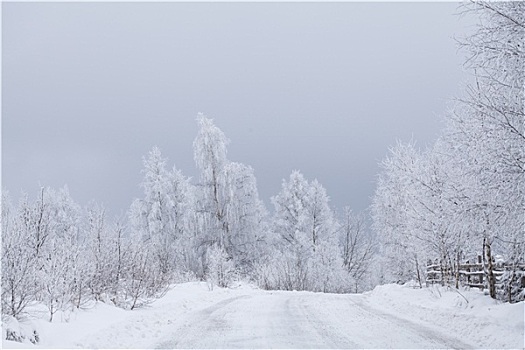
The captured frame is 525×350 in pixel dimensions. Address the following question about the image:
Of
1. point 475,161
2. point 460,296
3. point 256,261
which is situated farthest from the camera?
point 256,261

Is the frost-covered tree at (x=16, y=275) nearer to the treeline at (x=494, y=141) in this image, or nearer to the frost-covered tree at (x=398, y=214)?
the treeline at (x=494, y=141)

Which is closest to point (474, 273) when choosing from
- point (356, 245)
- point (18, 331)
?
point (18, 331)

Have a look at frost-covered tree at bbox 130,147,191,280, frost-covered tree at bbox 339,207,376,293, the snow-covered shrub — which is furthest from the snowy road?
frost-covered tree at bbox 339,207,376,293

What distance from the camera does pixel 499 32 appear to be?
10.2 m

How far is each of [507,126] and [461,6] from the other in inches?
100

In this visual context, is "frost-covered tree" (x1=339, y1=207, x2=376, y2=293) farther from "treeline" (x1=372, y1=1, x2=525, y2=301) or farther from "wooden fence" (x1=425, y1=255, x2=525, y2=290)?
"treeline" (x1=372, y1=1, x2=525, y2=301)

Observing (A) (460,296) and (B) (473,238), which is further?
(A) (460,296)

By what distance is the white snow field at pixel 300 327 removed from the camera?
997cm

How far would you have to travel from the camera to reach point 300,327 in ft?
40.4

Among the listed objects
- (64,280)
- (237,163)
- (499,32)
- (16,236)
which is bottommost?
(64,280)

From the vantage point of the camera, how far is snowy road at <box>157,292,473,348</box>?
32.6 feet

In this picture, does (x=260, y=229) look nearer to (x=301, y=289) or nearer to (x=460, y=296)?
(x=301, y=289)

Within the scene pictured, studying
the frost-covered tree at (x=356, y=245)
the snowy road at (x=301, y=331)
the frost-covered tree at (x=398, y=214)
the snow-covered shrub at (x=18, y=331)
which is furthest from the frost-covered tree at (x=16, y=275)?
the frost-covered tree at (x=356, y=245)

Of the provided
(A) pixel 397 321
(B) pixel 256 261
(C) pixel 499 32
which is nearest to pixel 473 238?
(A) pixel 397 321
